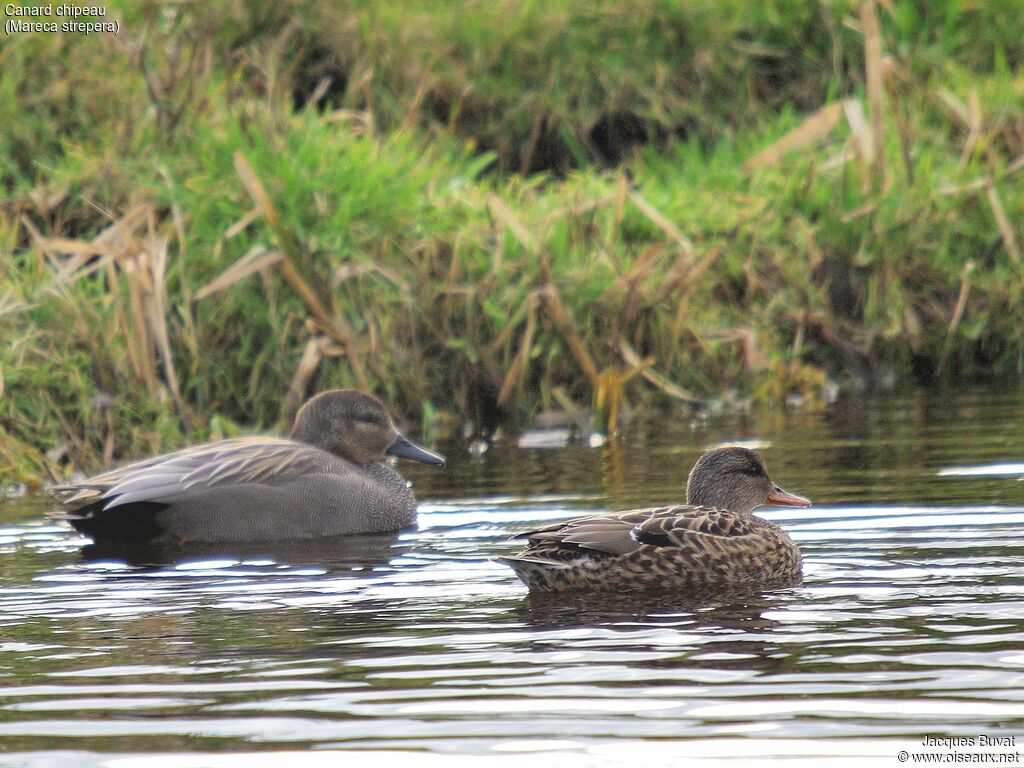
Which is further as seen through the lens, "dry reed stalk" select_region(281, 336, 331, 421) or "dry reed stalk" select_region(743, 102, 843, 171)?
"dry reed stalk" select_region(743, 102, 843, 171)

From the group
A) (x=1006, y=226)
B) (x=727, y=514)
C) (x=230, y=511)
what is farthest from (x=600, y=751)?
(x=1006, y=226)

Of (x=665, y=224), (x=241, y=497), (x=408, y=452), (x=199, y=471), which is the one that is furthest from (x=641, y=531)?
(x=665, y=224)

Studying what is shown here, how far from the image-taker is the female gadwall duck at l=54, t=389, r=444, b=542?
7.36 meters

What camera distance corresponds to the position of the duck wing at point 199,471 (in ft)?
24.0

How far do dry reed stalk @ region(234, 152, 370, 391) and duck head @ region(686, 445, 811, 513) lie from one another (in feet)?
10.7

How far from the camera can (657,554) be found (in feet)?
19.7

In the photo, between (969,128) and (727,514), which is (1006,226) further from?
(727,514)

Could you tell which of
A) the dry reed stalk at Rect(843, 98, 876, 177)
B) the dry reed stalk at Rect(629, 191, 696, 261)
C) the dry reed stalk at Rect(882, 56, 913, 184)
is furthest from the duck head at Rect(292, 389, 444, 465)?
the dry reed stalk at Rect(882, 56, 913, 184)

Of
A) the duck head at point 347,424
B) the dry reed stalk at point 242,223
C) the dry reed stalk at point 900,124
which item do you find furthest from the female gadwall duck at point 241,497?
the dry reed stalk at point 900,124

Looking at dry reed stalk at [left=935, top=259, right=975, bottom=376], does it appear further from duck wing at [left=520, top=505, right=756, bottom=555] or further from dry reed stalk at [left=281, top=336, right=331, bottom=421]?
duck wing at [left=520, top=505, right=756, bottom=555]

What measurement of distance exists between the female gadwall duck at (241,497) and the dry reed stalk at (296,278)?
65.4 inches

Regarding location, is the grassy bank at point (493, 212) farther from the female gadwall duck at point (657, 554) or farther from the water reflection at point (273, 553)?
the female gadwall duck at point (657, 554)

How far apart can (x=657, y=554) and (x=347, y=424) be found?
8.66ft

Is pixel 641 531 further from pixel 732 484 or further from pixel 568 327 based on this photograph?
pixel 568 327
